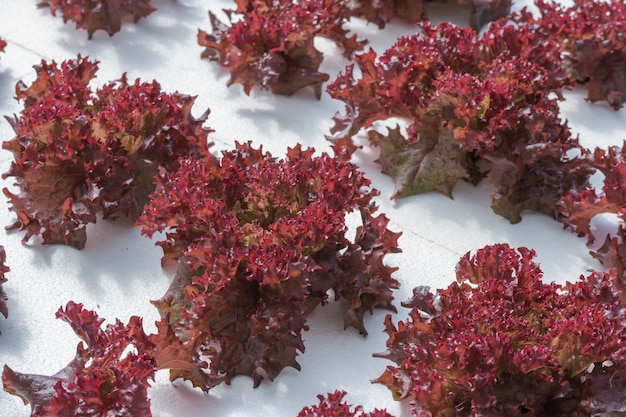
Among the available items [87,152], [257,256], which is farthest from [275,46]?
[257,256]

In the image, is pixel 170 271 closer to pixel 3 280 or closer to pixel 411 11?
pixel 3 280

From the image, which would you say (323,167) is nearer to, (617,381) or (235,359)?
(235,359)

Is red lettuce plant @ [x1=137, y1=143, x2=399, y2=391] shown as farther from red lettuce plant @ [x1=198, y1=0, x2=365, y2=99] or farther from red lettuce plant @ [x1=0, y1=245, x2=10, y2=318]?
red lettuce plant @ [x1=198, y1=0, x2=365, y2=99]

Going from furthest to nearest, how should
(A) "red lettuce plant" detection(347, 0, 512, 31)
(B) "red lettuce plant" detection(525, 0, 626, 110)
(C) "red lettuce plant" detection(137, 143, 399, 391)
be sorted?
(A) "red lettuce plant" detection(347, 0, 512, 31) → (B) "red lettuce plant" detection(525, 0, 626, 110) → (C) "red lettuce plant" detection(137, 143, 399, 391)

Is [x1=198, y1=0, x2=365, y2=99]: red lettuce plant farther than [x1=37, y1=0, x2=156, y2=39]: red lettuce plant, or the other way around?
[x1=37, y1=0, x2=156, y2=39]: red lettuce plant

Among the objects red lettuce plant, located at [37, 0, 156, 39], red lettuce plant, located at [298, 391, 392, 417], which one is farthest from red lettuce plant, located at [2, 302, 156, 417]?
red lettuce plant, located at [37, 0, 156, 39]

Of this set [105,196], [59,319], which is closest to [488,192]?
Result: [105,196]

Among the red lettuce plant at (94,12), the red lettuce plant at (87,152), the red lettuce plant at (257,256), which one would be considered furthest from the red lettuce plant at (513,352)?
the red lettuce plant at (94,12)
